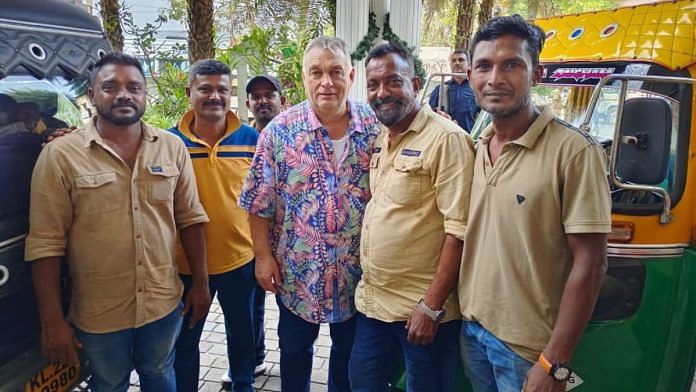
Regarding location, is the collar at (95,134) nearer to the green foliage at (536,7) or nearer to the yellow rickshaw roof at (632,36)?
the yellow rickshaw roof at (632,36)

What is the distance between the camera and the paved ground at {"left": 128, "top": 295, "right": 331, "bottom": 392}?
126 inches

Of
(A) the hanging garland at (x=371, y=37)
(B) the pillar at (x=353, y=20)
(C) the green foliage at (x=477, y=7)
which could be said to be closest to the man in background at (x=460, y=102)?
(A) the hanging garland at (x=371, y=37)

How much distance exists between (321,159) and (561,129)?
1008 mm

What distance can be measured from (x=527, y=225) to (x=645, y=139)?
73 centimetres

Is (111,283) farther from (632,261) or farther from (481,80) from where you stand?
(632,261)

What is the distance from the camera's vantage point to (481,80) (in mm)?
1702

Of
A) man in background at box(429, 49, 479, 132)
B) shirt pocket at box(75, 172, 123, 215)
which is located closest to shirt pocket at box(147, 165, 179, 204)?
shirt pocket at box(75, 172, 123, 215)

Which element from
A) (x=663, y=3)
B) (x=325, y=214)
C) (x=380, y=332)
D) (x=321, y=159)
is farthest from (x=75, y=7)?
(x=663, y=3)

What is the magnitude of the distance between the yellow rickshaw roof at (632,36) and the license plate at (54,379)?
268cm

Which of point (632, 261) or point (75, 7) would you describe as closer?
point (632, 261)

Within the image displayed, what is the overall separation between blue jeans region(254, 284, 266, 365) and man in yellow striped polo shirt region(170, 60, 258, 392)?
1.34 feet

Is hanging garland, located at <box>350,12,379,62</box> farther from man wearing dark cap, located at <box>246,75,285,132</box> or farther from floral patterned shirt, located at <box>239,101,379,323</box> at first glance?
floral patterned shirt, located at <box>239,101,379,323</box>

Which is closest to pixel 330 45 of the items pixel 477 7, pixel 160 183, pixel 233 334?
pixel 160 183

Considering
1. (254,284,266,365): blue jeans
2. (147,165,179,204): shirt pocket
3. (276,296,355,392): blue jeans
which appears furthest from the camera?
(254,284,266,365): blue jeans
